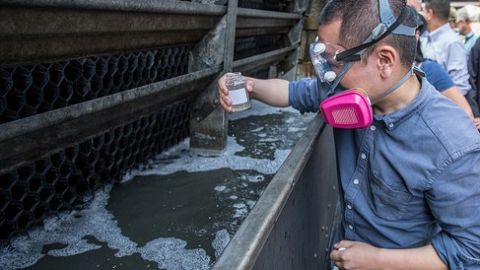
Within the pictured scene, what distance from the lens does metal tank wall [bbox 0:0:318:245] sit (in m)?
1.66

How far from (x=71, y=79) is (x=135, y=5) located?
1.96 ft

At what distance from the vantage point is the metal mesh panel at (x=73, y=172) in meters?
2.07

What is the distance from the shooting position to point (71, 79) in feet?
7.61

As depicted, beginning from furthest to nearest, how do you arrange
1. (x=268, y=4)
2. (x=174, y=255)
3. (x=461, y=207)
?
(x=268, y=4)
(x=174, y=255)
(x=461, y=207)

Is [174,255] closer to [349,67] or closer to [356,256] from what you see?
[356,256]

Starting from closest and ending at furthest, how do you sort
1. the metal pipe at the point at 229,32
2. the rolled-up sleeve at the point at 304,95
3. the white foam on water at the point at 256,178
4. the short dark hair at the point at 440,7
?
1. the rolled-up sleeve at the point at 304,95
2. the white foam on water at the point at 256,178
3. the metal pipe at the point at 229,32
4. the short dark hair at the point at 440,7

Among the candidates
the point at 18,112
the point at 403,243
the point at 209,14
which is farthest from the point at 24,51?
the point at 403,243

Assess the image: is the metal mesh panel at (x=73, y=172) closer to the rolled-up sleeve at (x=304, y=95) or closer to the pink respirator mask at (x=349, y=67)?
the rolled-up sleeve at (x=304, y=95)

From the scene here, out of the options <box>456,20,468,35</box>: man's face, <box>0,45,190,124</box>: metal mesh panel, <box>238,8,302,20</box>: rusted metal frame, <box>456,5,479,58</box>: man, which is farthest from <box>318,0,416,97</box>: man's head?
Answer: <box>456,20,468,35</box>: man's face

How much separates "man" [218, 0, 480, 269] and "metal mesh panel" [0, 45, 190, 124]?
1.34 metres

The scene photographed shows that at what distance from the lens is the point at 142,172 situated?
3.08 meters

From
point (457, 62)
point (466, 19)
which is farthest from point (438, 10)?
point (466, 19)

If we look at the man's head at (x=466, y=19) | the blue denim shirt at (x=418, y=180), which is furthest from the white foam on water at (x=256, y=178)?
the man's head at (x=466, y=19)

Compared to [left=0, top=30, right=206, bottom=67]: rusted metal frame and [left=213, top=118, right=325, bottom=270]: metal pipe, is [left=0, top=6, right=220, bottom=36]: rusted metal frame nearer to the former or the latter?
[left=0, top=30, right=206, bottom=67]: rusted metal frame
